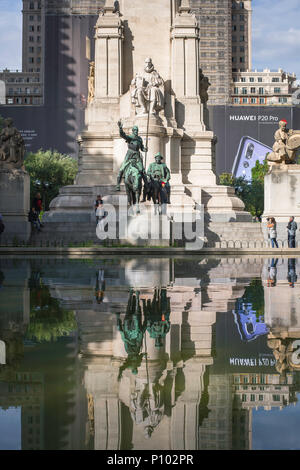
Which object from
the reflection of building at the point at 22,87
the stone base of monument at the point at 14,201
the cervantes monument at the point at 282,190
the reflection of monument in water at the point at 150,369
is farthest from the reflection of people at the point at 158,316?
the reflection of building at the point at 22,87

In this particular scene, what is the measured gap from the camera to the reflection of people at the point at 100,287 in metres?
9.77

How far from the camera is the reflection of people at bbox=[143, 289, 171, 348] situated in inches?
262

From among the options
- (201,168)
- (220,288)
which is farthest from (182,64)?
(220,288)

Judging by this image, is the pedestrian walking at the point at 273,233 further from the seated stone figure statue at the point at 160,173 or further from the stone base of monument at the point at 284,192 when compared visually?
the seated stone figure statue at the point at 160,173

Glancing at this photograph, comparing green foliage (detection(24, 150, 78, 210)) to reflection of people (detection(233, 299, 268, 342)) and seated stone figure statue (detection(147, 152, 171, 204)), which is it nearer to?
seated stone figure statue (detection(147, 152, 171, 204))

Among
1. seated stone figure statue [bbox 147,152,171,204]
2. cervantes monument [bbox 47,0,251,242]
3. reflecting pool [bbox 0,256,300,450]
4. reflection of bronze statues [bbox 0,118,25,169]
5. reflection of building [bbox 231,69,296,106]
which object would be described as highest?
reflection of building [bbox 231,69,296,106]

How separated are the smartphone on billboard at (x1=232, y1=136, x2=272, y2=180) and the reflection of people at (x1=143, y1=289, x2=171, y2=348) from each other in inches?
3663

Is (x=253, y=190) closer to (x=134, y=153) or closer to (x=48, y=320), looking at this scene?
(x=134, y=153)

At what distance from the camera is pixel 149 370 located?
5039 millimetres

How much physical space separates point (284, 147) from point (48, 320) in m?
25.2

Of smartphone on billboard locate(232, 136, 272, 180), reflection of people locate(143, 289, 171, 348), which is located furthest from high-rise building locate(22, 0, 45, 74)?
reflection of people locate(143, 289, 171, 348)

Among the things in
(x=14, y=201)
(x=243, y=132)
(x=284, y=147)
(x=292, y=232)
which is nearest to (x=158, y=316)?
(x=292, y=232)

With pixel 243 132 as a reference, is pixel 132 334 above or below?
below
